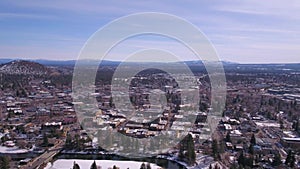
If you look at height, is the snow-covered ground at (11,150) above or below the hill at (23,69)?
below

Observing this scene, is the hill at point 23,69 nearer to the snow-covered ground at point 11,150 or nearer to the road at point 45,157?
the snow-covered ground at point 11,150

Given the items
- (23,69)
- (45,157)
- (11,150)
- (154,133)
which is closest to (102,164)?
(45,157)

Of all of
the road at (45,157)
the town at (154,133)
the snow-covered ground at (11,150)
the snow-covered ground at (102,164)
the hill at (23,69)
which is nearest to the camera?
the snow-covered ground at (102,164)

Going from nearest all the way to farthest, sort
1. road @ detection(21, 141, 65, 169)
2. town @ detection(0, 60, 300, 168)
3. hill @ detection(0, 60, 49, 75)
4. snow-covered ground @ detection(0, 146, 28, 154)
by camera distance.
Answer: road @ detection(21, 141, 65, 169) < town @ detection(0, 60, 300, 168) < snow-covered ground @ detection(0, 146, 28, 154) < hill @ detection(0, 60, 49, 75)

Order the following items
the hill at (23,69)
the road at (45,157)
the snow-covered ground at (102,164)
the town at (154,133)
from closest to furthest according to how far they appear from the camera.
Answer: the snow-covered ground at (102,164), the road at (45,157), the town at (154,133), the hill at (23,69)

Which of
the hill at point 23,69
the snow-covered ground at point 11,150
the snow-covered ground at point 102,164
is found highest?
the hill at point 23,69

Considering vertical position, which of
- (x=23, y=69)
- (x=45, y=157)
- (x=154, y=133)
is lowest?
(x=45, y=157)

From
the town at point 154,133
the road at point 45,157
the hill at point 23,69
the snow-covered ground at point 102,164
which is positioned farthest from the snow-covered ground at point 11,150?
the hill at point 23,69

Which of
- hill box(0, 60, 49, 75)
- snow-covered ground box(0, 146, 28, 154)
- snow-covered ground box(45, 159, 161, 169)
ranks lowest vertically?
snow-covered ground box(0, 146, 28, 154)

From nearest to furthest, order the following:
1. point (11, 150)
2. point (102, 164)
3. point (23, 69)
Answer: point (102, 164) → point (11, 150) → point (23, 69)

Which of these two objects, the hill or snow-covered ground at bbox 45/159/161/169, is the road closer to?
snow-covered ground at bbox 45/159/161/169

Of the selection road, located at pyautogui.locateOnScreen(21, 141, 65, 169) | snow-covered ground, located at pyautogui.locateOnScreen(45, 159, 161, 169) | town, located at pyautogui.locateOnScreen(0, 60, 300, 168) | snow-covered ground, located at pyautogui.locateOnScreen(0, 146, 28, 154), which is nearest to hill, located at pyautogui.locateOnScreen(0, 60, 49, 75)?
town, located at pyautogui.locateOnScreen(0, 60, 300, 168)

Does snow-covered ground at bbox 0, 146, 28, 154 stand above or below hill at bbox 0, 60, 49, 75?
below

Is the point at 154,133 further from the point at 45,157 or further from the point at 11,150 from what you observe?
the point at 11,150
